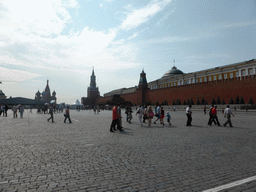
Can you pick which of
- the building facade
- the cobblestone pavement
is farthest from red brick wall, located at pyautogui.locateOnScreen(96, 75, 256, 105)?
the building facade

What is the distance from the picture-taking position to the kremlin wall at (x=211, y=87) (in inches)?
1384

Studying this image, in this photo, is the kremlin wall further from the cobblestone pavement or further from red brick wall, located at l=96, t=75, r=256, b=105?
the cobblestone pavement

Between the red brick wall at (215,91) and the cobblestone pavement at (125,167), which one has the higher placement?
the red brick wall at (215,91)

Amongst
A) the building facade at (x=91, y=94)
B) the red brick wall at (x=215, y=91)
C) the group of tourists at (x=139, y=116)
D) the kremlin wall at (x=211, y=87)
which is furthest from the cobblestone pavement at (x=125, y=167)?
the building facade at (x=91, y=94)

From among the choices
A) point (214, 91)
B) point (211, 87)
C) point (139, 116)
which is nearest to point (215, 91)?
point (214, 91)

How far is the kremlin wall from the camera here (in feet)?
115

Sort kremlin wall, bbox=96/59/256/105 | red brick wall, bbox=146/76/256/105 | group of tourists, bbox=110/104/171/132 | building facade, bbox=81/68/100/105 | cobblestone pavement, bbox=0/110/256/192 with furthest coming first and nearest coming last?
building facade, bbox=81/68/100/105 < kremlin wall, bbox=96/59/256/105 < red brick wall, bbox=146/76/256/105 < group of tourists, bbox=110/104/171/132 < cobblestone pavement, bbox=0/110/256/192

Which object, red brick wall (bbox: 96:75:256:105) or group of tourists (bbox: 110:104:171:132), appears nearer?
group of tourists (bbox: 110:104:171:132)

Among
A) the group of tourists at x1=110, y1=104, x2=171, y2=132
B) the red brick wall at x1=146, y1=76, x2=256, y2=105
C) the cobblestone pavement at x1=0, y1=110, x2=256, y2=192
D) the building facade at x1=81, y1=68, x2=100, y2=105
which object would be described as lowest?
the cobblestone pavement at x1=0, y1=110, x2=256, y2=192

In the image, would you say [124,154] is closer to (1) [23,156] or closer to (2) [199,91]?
(1) [23,156]

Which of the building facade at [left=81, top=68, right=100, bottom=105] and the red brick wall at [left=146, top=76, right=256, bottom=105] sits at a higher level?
the building facade at [left=81, top=68, right=100, bottom=105]

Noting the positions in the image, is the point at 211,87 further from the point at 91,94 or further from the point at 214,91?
the point at 91,94

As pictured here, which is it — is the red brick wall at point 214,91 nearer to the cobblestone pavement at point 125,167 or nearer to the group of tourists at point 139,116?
the group of tourists at point 139,116

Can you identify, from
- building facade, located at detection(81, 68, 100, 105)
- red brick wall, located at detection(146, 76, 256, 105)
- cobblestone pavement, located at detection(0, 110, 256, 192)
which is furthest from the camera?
building facade, located at detection(81, 68, 100, 105)
